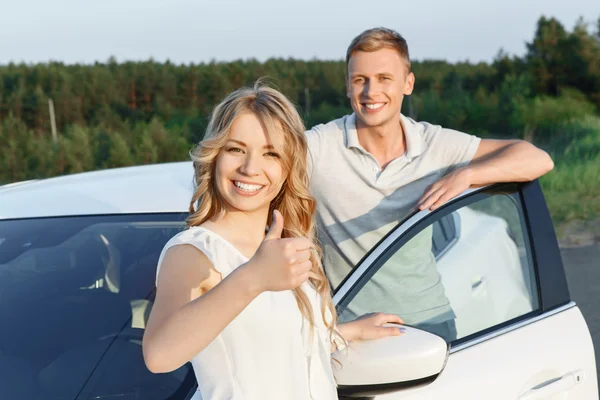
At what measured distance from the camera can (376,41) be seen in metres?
2.62

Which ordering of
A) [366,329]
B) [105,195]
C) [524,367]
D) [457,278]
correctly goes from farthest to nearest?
[457,278], [105,195], [524,367], [366,329]

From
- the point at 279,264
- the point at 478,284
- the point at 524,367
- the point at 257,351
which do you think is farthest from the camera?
the point at 478,284

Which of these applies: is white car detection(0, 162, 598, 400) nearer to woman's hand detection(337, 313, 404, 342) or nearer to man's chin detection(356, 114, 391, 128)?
woman's hand detection(337, 313, 404, 342)

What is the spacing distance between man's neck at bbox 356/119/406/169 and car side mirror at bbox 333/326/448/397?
0.94 metres

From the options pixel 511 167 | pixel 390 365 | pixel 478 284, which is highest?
pixel 511 167

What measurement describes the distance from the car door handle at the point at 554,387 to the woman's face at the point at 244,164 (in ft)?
2.94

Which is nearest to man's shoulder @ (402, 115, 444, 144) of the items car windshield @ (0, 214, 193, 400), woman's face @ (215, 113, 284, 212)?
car windshield @ (0, 214, 193, 400)

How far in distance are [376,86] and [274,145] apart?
3.68 feet

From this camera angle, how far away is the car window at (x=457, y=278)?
2024 millimetres

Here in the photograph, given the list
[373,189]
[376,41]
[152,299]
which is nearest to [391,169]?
[373,189]

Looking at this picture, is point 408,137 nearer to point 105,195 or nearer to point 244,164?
point 105,195

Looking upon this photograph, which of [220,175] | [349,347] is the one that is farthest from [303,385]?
[220,175]

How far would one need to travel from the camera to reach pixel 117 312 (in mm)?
2031

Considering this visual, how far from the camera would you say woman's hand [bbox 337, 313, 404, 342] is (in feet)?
5.86
